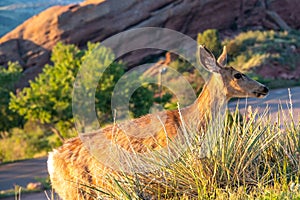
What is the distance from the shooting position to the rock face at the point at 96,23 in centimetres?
4138

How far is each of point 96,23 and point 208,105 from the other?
3582 centimetres

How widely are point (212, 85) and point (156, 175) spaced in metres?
2.32

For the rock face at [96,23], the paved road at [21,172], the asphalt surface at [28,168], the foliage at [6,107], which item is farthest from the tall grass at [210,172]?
the rock face at [96,23]

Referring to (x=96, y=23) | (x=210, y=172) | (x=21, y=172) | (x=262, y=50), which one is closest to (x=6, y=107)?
(x=21, y=172)

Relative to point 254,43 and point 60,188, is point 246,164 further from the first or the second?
point 254,43

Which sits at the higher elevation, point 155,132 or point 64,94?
point 155,132

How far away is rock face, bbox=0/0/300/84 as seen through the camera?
41.4 meters

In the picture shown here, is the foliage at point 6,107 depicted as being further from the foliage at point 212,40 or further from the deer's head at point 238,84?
the deer's head at point 238,84

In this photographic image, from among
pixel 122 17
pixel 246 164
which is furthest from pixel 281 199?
pixel 122 17

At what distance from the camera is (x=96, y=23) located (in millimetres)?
41938

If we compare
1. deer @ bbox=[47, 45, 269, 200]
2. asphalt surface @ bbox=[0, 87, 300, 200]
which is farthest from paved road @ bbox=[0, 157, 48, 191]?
deer @ bbox=[47, 45, 269, 200]

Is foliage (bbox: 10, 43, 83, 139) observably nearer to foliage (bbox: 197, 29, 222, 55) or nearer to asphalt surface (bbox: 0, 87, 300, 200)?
asphalt surface (bbox: 0, 87, 300, 200)

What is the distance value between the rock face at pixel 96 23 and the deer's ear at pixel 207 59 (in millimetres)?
33849

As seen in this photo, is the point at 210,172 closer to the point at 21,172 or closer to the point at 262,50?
the point at 21,172
